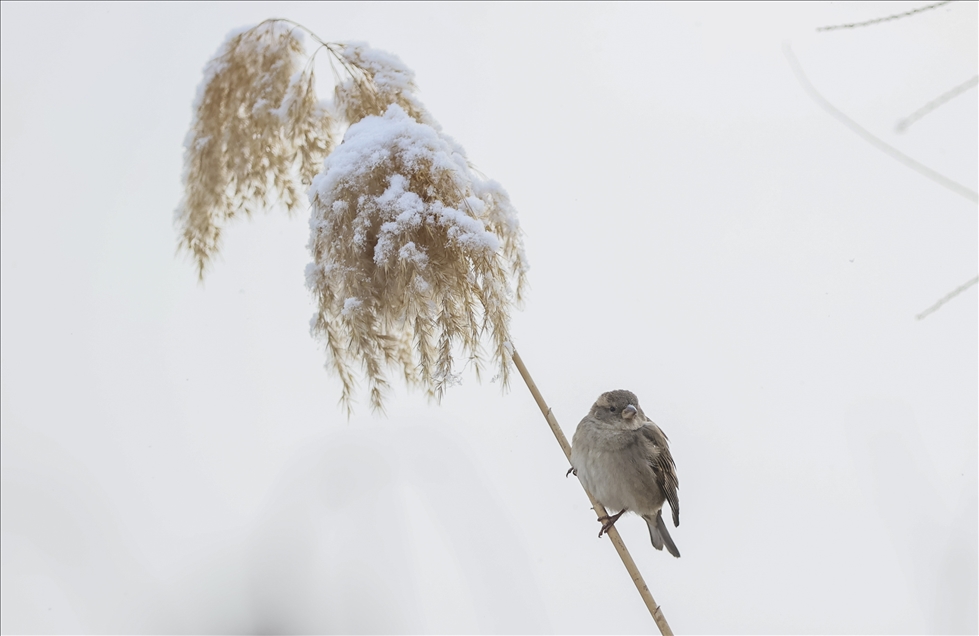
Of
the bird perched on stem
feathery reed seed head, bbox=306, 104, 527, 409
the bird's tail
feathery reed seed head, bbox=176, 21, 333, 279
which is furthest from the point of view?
the bird's tail

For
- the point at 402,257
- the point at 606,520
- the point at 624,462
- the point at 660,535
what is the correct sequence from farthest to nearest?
1. the point at 660,535
2. the point at 624,462
3. the point at 606,520
4. the point at 402,257

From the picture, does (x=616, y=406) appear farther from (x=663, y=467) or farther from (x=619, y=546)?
(x=619, y=546)

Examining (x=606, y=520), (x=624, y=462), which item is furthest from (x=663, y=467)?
(x=606, y=520)

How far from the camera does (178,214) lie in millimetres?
1908

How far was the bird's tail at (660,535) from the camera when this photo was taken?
250cm

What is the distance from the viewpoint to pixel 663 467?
2.44 meters

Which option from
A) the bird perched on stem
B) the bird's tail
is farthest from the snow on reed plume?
the bird's tail

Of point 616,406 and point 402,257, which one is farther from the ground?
point 402,257

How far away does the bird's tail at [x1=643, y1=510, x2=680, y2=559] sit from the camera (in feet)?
8.21

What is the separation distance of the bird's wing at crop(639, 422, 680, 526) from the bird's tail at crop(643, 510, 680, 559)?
0.35 feet

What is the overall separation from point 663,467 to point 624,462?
0.15 meters

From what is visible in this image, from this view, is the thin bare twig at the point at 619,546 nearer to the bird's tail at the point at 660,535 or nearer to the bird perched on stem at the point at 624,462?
the bird perched on stem at the point at 624,462

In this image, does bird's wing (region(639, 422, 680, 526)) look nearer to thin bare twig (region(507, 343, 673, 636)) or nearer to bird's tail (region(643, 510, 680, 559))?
bird's tail (region(643, 510, 680, 559))

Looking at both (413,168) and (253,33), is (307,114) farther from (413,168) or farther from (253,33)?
(413,168)
